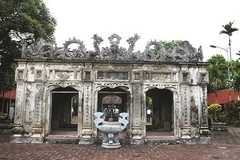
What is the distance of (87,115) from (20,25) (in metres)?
7.56

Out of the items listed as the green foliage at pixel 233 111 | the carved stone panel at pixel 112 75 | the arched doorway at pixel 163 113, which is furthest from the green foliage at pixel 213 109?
the carved stone panel at pixel 112 75

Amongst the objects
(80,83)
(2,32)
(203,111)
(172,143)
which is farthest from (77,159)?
(2,32)

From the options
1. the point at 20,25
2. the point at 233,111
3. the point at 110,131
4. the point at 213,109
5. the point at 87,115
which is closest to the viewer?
the point at 110,131

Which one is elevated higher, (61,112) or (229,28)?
(229,28)

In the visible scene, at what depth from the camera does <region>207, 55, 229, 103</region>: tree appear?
2555 cm

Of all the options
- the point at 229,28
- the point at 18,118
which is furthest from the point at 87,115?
the point at 229,28

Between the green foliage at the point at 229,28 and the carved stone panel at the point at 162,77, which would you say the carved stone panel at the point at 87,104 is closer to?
the carved stone panel at the point at 162,77

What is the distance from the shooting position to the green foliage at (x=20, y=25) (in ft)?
47.7

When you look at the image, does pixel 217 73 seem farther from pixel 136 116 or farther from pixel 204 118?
pixel 136 116

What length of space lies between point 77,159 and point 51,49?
243 inches

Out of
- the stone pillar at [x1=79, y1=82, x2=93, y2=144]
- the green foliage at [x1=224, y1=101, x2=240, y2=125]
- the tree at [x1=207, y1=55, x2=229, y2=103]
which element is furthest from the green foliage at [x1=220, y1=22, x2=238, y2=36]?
the stone pillar at [x1=79, y1=82, x2=93, y2=144]

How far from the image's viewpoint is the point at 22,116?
1143cm

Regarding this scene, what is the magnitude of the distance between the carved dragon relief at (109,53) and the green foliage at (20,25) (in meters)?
3.20

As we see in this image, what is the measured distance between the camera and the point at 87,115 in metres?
11.5
